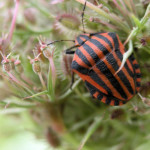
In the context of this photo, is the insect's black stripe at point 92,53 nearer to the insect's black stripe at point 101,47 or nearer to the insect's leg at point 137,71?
the insect's black stripe at point 101,47

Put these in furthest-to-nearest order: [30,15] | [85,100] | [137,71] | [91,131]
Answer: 1. [30,15]
2. [85,100]
3. [91,131]
4. [137,71]

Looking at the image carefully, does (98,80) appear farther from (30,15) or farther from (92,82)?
(30,15)

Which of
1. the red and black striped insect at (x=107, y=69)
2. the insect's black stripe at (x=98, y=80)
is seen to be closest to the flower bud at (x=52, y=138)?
the red and black striped insect at (x=107, y=69)

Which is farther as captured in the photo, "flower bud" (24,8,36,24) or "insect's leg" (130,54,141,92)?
"flower bud" (24,8,36,24)

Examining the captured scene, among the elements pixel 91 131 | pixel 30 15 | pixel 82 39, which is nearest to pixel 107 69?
pixel 82 39

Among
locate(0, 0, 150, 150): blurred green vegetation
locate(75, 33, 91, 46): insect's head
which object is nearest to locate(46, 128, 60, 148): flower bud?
locate(0, 0, 150, 150): blurred green vegetation

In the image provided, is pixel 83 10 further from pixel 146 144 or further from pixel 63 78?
pixel 146 144

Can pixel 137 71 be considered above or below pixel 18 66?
above

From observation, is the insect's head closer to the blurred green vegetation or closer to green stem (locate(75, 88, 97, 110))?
the blurred green vegetation

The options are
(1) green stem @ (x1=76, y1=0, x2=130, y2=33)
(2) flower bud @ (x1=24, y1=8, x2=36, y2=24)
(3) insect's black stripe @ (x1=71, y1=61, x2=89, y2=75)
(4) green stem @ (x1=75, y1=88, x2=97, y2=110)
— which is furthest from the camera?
(2) flower bud @ (x1=24, y1=8, x2=36, y2=24)
